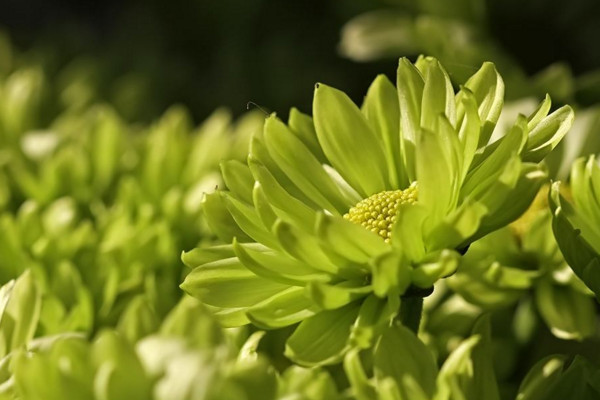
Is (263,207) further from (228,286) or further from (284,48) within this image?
(284,48)

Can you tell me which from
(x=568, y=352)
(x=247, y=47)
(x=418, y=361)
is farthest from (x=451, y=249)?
(x=247, y=47)

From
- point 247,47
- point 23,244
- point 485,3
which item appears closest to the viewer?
point 23,244

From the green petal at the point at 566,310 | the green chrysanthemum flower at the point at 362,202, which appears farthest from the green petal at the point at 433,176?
the green petal at the point at 566,310

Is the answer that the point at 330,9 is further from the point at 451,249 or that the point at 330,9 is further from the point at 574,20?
the point at 451,249

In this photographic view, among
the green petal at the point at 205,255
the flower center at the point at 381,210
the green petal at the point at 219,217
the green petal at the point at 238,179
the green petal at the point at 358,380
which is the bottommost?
the green petal at the point at 358,380

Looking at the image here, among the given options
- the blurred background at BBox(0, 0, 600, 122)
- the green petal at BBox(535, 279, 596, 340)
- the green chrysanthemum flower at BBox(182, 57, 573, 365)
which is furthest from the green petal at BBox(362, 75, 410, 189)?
the blurred background at BBox(0, 0, 600, 122)

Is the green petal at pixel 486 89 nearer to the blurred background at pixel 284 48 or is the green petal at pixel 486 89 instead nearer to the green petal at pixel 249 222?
the green petal at pixel 249 222
